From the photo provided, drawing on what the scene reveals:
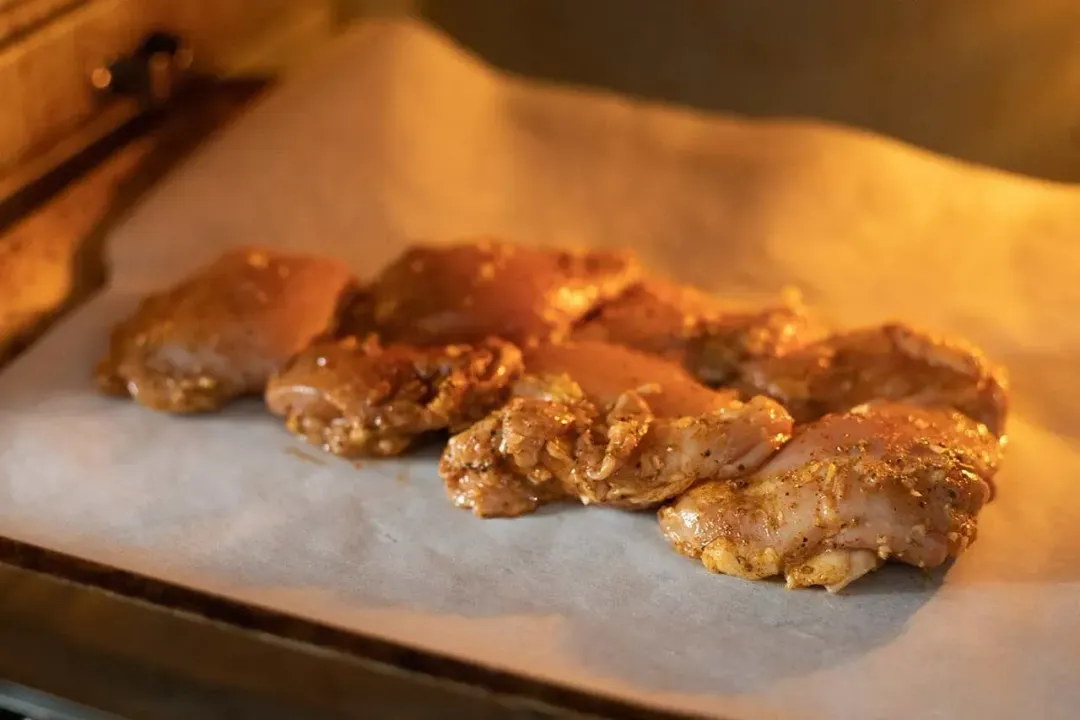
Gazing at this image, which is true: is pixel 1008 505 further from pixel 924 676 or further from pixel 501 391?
pixel 501 391

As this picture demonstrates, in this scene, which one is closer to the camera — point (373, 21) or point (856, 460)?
point (856, 460)

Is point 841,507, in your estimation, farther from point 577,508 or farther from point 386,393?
point 386,393

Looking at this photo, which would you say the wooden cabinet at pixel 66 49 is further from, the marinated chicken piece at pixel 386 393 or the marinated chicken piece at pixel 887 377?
the marinated chicken piece at pixel 887 377

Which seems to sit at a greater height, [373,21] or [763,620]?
[373,21]

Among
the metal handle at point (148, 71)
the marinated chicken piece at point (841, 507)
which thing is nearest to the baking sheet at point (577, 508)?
the marinated chicken piece at point (841, 507)

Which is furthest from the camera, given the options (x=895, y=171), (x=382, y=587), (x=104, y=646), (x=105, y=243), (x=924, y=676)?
(x=895, y=171)

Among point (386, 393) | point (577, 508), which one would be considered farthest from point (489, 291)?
point (577, 508)

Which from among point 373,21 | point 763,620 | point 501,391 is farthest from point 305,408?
point 373,21
